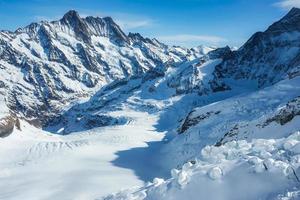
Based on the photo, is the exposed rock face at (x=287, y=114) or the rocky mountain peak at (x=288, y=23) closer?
the exposed rock face at (x=287, y=114)

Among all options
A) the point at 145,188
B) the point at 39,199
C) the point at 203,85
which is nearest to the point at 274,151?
the point at 145,188

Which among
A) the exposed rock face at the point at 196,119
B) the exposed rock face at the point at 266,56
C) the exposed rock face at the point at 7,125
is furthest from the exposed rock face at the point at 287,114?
the exposed rock face at the point at 266,56

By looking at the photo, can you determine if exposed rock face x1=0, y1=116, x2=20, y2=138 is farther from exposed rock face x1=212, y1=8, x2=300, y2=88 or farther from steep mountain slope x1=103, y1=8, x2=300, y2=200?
exposed rock face x1=212, y1=8, x2=300, y2=88

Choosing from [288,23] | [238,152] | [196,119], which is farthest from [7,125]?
[288,23]

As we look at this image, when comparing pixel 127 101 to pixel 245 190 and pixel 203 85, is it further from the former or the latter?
pixel 245 190

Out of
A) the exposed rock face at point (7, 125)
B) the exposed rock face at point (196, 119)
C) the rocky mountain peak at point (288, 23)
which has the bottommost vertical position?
the exposed rock face at point (196, 119)

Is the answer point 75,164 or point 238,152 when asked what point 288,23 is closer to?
point 75,164

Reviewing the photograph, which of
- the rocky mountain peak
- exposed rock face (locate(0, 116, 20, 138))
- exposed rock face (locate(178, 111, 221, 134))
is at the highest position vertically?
the rocky mountain peak

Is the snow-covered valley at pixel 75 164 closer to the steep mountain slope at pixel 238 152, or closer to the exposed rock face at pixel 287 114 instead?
the steep mountain slope at pixel 238 152

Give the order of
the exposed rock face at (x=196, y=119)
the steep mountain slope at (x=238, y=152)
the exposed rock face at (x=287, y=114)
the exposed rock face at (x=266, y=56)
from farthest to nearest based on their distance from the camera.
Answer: the exposed rock face at (x=266, y=56), the exposed rock face at (x=196, y=119), the exposed rock face at (x=287, y=114), the steep mountain slope at (x=238, y=152)

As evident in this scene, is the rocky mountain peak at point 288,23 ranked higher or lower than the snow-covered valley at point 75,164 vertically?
higher

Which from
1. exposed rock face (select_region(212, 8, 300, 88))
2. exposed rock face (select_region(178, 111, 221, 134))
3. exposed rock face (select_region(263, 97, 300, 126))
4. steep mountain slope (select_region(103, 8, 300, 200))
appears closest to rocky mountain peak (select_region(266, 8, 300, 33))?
exposed rock face (select_region(212, 8, 300, 88))
